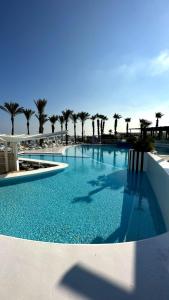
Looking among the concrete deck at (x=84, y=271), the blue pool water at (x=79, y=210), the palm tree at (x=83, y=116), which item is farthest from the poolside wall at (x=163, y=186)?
the palm tree at (x=83, y=116)

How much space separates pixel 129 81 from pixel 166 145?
586 inches

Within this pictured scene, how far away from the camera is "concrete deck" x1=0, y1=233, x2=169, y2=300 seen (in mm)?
2028

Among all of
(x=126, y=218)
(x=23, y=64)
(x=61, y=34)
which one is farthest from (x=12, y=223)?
(x=23, y=64)

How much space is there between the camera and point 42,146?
976 inches

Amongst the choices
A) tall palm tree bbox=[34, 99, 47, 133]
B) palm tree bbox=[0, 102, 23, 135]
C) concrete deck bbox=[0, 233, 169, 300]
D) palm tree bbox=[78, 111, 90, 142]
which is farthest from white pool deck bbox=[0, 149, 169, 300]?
palm tree bbox=[78, 111, 90, 142]

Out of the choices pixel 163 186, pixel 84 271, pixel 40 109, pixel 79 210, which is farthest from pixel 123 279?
pixel 40 109

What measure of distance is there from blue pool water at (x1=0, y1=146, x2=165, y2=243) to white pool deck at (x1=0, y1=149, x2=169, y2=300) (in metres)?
1.68

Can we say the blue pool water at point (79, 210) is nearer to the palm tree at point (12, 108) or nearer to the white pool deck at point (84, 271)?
the white pool deck at point (84, 271)

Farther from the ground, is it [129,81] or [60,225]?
[129,81]

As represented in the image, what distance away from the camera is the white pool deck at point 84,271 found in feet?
6.65

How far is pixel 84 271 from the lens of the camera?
2.37m

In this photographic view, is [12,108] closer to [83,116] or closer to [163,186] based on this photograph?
[83,116]

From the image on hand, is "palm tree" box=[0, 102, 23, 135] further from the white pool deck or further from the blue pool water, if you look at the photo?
the white pool deck

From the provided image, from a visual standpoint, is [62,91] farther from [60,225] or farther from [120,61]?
[60,225]
